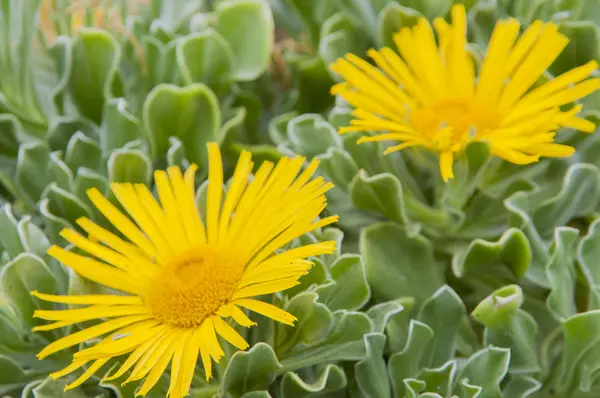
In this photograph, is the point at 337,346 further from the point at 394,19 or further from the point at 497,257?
the point at 394,19

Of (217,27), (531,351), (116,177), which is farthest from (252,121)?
(531,351)

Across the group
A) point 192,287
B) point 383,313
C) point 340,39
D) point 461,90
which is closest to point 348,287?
point 383,313

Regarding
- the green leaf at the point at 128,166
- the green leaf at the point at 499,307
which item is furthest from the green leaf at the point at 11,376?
the green leaf at the point at 499,307

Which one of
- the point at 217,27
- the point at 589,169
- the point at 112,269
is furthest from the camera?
the point at 217,27

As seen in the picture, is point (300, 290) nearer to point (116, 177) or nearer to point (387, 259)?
point (387, 259)

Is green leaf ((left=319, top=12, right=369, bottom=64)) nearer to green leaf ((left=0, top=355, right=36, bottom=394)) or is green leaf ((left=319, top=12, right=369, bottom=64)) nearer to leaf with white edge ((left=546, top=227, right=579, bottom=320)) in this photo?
leaf with white edge ((left=546, top=227, right=579, bottom=320))

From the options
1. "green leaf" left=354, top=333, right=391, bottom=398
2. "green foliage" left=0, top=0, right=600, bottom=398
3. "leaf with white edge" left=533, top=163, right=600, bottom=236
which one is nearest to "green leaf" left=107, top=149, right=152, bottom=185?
"green foliage" left=0, top=0, right=600, bottom=398
